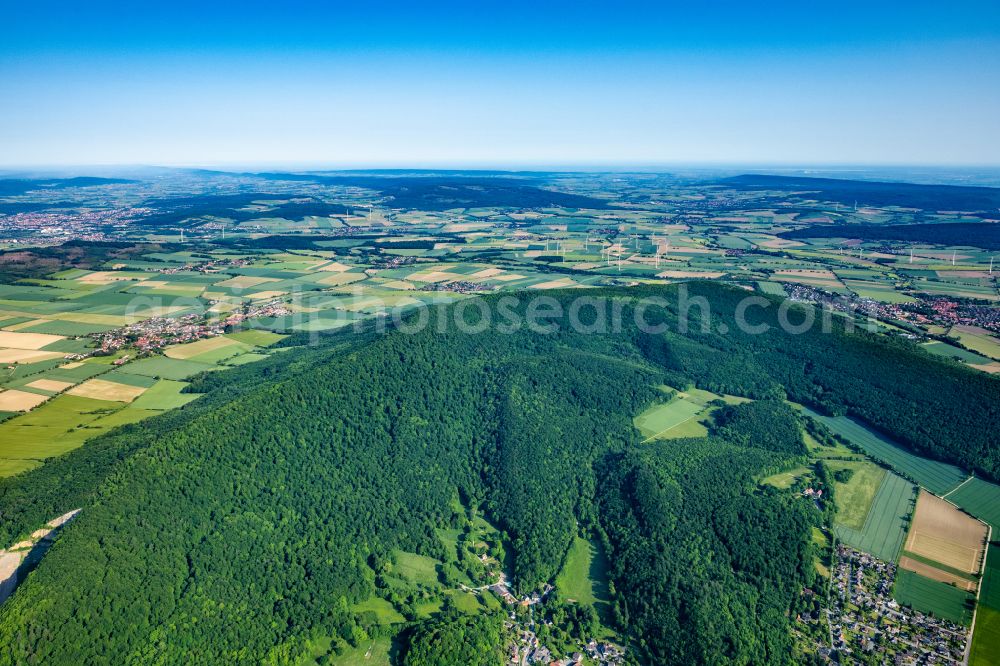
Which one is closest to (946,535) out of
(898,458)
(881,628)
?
(898,458)

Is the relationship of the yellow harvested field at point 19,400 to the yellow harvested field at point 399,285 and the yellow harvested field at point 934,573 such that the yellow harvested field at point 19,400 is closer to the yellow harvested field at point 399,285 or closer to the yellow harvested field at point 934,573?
the yellow harvested field at point 399,285

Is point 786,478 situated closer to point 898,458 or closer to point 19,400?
point 898,458

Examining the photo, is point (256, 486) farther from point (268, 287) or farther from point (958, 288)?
point (958, 288)

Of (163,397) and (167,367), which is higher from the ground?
(167,367)

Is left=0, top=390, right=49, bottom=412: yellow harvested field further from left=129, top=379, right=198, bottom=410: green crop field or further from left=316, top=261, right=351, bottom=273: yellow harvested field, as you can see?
left=316, top=261, right=351, bottom=273: yellow harvested field

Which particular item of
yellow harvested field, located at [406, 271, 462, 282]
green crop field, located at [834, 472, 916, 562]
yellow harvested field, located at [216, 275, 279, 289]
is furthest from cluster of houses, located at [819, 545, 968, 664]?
yellow harvested field, located at [216, 275, 279, 289]

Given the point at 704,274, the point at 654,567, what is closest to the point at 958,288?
the point at 704,274
